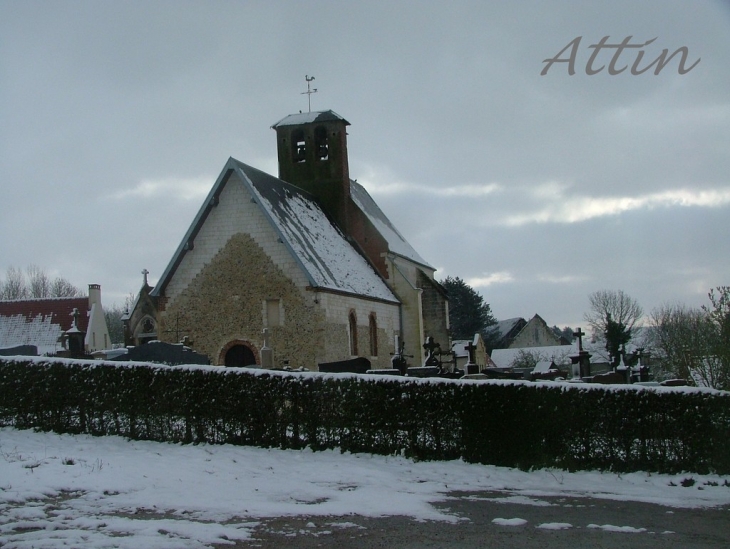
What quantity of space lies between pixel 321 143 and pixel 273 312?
39.7 feet

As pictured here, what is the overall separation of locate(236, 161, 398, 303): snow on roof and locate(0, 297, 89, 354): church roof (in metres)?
15.4

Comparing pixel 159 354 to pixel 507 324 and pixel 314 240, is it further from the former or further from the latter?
pixel 507 324

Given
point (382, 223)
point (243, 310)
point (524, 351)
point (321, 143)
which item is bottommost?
point (524, 351)

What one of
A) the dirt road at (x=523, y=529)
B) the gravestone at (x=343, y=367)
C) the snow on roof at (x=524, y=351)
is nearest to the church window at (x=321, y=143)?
the gravestone at (x=343, y=367)

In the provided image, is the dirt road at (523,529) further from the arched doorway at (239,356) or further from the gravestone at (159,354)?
the arched doorway at (239,356)

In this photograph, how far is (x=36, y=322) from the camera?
39.8 meters

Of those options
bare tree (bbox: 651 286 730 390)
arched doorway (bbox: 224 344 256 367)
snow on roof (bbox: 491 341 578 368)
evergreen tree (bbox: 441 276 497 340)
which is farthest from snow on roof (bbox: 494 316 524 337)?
arched doorway (bbox: 224 344 256 367)

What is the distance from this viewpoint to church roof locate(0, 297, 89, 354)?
128 ft

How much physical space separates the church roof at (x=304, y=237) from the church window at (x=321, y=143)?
8.98 feet

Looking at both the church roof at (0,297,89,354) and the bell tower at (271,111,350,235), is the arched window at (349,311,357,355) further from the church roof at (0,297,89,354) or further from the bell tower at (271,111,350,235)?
the church roof at (0,297,89,354)

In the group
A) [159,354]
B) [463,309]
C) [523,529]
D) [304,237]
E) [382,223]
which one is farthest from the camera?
[463,309]

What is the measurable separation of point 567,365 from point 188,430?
161 ft

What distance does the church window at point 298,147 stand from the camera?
35188mm

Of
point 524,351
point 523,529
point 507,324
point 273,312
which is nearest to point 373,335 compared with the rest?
point 273,312
